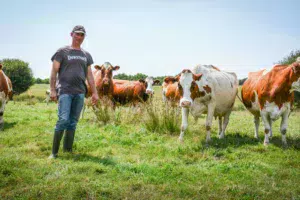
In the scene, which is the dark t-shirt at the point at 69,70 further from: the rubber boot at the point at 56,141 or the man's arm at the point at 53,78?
the rubber boot at the point at 56,141

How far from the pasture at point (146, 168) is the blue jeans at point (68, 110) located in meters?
0.63

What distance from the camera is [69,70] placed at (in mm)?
5836

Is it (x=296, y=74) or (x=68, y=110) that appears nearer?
(x=68, y=110)

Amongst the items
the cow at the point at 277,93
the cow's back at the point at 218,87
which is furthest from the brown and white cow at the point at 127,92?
the cow at the point at 277,93

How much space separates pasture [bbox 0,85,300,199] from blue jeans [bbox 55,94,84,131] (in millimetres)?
634

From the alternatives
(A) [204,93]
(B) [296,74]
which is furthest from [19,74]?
(B) [296,74]

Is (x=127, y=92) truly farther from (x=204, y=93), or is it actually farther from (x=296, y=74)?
(x=296, y=74)

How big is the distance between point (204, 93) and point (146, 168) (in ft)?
11.0

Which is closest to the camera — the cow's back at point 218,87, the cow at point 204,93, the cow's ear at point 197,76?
the cow at point 204,93

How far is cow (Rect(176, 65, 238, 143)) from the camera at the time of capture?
7754 mm

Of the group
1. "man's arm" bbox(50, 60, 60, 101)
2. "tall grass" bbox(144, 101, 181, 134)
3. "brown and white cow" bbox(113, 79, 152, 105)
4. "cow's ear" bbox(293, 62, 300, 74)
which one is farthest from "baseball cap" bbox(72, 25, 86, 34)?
"brown and white cow" bbox(113, 79, 152, 105)

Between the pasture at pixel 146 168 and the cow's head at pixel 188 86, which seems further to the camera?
the cow's head at pixel 188 86

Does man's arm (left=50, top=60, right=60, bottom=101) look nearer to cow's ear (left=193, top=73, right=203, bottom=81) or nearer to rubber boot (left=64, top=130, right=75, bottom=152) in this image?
rubber boot (left=64, top=130, right=75, bottom=152)

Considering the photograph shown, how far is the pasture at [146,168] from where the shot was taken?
4332 millimetres
